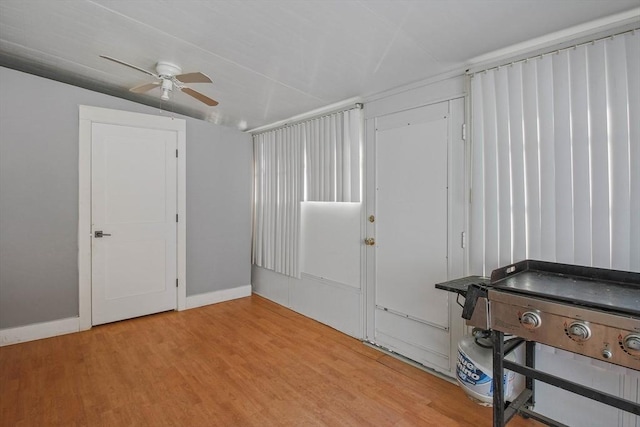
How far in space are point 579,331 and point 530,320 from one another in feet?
0.60

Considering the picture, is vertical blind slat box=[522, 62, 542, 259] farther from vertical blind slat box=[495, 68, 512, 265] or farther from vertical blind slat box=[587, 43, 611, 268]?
vertical blind slat box=[587, 43, 611, 268]

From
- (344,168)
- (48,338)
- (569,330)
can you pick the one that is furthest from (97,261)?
(569,330)

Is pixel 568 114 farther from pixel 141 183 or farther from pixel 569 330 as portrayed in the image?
pixel 141 183

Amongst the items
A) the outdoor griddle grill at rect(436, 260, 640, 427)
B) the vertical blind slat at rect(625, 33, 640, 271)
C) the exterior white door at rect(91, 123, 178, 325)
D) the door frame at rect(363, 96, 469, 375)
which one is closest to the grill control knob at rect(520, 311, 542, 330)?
the outdoor griddle grill at rect(436, 260, 640, 427)

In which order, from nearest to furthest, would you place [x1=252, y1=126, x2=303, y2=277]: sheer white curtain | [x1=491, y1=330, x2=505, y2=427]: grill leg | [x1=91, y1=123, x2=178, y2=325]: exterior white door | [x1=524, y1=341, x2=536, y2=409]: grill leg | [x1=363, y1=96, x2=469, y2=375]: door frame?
[x1=491, y1=330, x2=505, y2=427]: grill leg → [x1=524, y1=341, x2=536, y2=409]: grill leg → [x1=363, y1=96, x2=469, y2=375]: door frame → [x1=91, y1=123, x2=178, y2=325]: exterior white door → [x1=252, y1=126, x2=303, y2=277]: sheer white curtain

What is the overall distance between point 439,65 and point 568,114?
3.18 feet

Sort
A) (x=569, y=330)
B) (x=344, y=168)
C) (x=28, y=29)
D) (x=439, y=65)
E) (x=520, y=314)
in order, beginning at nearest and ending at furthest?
(x=569, y=330)
(x=520, y=314)
(x=28, y=29)
(x=439, y=65)
(x=344, y=168)

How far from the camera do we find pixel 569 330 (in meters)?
1.40

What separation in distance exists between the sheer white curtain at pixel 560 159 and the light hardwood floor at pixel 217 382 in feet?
3.71

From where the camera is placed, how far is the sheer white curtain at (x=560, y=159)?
1766 mm

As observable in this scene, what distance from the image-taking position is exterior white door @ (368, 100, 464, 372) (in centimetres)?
256

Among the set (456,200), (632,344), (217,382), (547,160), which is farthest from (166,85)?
(632,344)

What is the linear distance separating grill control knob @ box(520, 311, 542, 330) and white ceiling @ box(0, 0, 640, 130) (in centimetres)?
167

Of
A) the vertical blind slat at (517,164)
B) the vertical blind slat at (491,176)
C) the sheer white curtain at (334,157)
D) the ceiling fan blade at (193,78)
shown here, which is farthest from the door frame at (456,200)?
the ceiling fan blade at (193,78)
